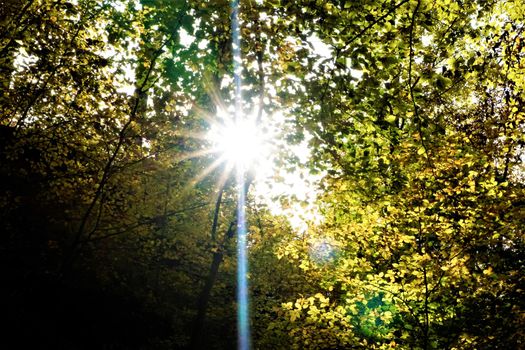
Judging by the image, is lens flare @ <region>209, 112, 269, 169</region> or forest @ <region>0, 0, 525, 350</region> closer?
forest @ <region>0, 0, 525, 350</region>

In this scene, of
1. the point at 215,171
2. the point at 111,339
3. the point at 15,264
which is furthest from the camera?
the point at 215,171

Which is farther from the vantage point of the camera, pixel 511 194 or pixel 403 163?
pixel 403 163

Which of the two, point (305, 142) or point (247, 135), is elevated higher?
point (247, 135)

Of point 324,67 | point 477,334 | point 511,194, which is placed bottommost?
point 477,334

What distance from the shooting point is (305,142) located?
5.51m

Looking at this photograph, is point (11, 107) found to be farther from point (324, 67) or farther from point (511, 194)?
point (511, 194)

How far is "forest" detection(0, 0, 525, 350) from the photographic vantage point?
411 cm

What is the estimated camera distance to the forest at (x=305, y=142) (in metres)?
4.11

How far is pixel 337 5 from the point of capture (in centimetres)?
393

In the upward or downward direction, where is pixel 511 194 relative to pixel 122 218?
downward

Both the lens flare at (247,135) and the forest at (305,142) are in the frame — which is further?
the lens flare at (247,135)

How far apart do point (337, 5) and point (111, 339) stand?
462 inches

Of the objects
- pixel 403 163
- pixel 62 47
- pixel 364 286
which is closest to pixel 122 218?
pixel 62 47

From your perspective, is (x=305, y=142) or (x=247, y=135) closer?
(x=305, y=142)
